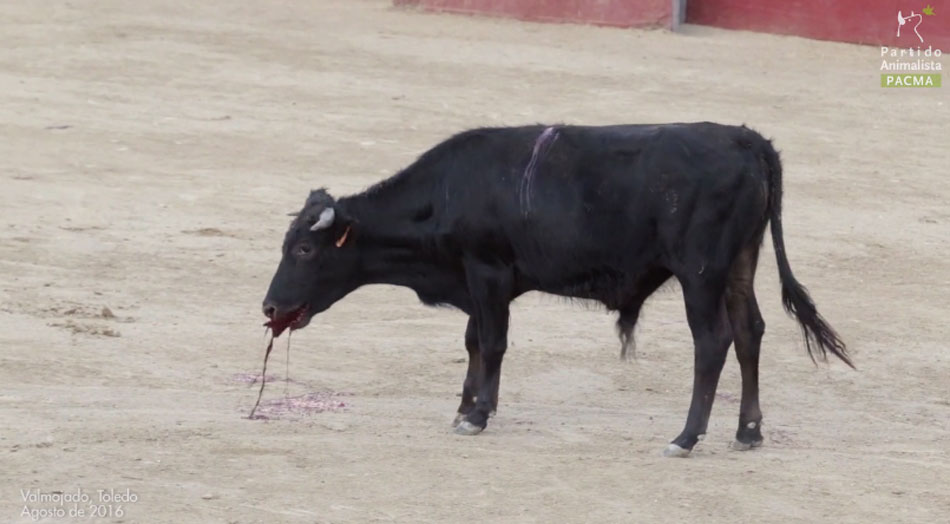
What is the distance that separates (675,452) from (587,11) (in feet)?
40.2

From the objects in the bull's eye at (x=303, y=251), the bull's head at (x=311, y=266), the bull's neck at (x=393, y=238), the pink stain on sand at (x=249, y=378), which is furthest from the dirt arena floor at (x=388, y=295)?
the bull's eye at (x=303, y=251)

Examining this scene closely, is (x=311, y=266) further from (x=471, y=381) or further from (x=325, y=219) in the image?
(x=471, y=381)

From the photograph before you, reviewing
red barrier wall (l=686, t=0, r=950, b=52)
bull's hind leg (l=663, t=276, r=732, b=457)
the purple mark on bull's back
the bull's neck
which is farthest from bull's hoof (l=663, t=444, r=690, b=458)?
red barrier wall (l=686, t=0, r=950, b=52)

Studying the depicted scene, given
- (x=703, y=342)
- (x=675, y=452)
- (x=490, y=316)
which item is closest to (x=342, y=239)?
(x=490, y=316)

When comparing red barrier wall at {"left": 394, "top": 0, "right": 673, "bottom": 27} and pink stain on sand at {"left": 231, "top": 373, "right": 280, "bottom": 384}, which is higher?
red barrier wall at {"left": 394, "top": 0, "right": 673, "bottom": 27}

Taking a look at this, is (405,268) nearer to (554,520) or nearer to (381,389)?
(381,389)

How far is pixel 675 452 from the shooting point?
7828mm

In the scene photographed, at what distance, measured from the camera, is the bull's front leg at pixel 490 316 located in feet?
27.7

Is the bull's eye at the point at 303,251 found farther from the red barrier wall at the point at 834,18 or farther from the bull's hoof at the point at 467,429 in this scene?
the red barrier wall at the point at 834,18

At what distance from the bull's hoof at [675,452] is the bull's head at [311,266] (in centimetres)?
191

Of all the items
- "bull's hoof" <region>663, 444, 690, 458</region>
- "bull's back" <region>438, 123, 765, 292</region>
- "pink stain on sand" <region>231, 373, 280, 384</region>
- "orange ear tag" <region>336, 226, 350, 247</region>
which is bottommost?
"pink stain on sand" <region>231, 373, 280, 384</region>

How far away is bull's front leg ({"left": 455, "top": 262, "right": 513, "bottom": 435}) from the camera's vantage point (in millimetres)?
8438

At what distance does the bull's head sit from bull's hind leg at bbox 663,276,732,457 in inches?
69.5

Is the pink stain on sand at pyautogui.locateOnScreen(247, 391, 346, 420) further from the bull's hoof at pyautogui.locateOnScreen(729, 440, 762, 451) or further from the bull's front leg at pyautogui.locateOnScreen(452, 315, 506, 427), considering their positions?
the bull's hoof at pyautogui.locateOnScreen(729, 440, 762, 451)
